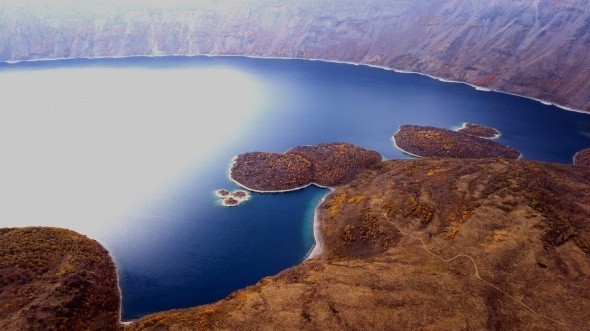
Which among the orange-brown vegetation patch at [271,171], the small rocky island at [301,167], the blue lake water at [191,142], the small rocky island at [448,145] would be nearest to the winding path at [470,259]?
the blue lake water at [191,142]

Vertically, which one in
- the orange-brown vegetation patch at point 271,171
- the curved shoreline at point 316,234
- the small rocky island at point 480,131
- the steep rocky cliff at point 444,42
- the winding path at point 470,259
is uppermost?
the steep rocky cliff at point 444,42

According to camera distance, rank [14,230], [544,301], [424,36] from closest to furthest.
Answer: [544,301], [14,230], [424,36]

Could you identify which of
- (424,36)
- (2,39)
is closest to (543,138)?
(424,36)

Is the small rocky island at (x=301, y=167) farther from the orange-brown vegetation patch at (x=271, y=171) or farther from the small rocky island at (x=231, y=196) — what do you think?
the small rocky island at (x=231, y=196)

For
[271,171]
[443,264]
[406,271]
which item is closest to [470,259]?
[443,264]

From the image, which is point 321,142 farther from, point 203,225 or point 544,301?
point 544,301

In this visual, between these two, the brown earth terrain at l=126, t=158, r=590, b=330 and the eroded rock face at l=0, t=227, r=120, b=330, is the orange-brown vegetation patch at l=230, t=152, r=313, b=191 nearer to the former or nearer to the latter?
the brown earth terrain at l=126, t=158, r=590, b=330
